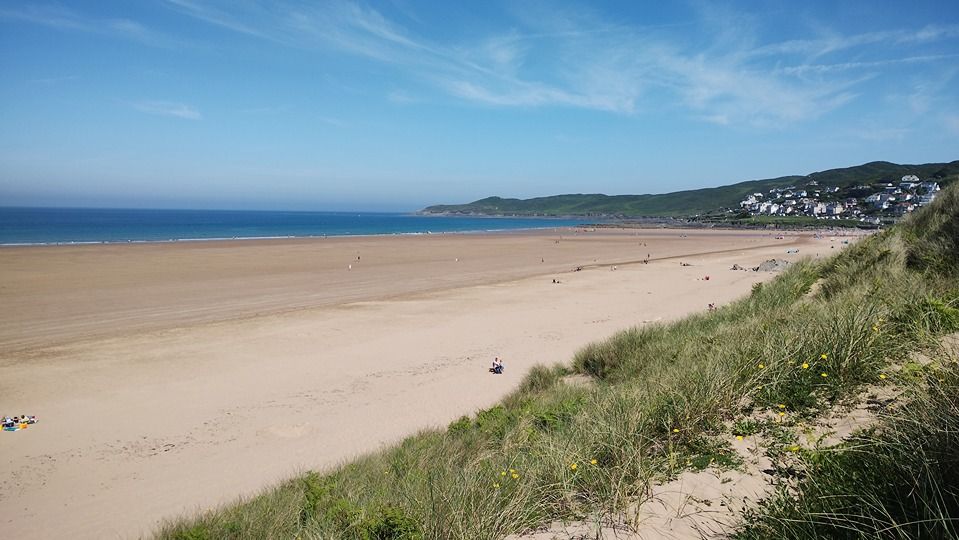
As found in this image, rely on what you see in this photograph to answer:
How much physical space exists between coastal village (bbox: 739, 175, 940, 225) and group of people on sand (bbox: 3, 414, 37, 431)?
101366 millimetres

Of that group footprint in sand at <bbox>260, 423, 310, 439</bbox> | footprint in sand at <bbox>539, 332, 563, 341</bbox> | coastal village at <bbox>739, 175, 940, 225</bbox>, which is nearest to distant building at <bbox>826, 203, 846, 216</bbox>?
coastal village at <bbox>739, 175, 940, 225</bbox>

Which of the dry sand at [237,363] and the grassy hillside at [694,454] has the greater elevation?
the grassy hillside at [694,454]

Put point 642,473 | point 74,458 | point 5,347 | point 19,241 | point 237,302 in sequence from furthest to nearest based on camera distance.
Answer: point 19,241, point 237,302, point 5,347, point 74,458, point 642,473

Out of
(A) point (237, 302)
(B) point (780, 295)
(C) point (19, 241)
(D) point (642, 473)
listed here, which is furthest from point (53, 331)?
(C) point (19, 241)

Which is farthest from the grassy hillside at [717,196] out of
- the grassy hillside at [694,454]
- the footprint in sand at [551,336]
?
the grassy hillside at [694,454]

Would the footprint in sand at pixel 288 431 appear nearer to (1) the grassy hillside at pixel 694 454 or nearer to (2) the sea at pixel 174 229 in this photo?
(1) the grassy hillside at pixel 694 454

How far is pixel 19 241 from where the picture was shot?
45.7 metres

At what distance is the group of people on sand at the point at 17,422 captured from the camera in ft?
26.5

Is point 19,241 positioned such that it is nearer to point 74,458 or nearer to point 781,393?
point 74,458

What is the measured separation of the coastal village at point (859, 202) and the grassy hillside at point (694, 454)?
96.9m

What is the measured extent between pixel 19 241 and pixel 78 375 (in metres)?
48.4

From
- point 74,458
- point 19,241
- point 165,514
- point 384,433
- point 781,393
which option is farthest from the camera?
point 19,241

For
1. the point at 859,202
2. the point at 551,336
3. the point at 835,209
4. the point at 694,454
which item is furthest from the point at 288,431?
the point at 859,202

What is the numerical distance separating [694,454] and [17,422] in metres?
10.2
